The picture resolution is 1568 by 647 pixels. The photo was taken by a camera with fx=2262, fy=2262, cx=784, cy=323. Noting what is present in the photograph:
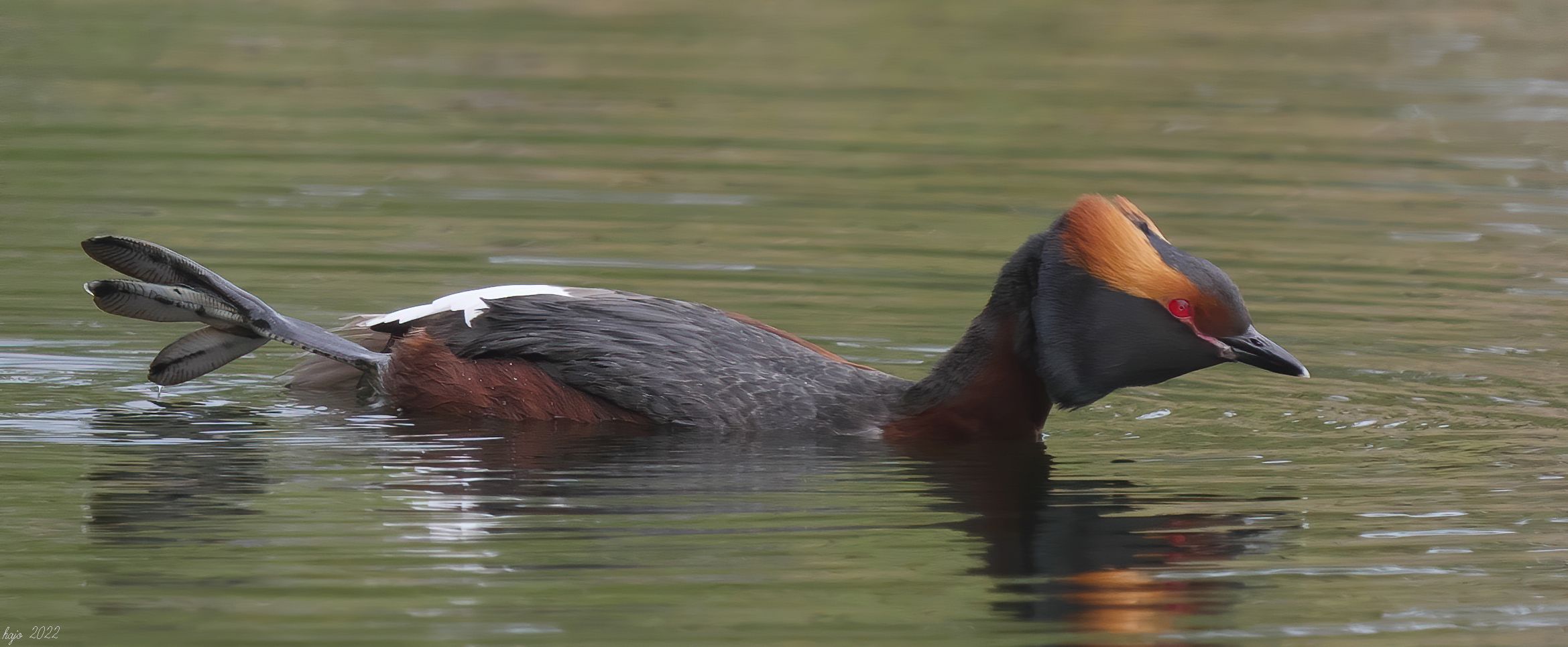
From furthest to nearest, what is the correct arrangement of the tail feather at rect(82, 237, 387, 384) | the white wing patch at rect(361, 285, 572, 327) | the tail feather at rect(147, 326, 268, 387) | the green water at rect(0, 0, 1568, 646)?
the white wing patch at rect(361, 285, 572, 327) → the tail feather at rect(147, 326, 268, 387) → the tail feather at rect(82, 237, 387, 384) → the green water at rect(0, 0, 1568, 646)

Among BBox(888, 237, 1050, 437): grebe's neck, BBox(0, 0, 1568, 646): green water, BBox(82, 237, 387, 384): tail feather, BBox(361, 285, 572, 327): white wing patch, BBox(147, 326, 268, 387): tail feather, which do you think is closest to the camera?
BBox(0, 0, 1568, 646): green water

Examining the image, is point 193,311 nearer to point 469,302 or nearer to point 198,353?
point 198,353

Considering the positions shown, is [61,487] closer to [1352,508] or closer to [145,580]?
[145,580]

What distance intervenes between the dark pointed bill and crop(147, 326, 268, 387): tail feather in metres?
3.68

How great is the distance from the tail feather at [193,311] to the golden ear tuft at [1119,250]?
2722mm

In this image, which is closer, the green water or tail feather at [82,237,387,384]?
the green water

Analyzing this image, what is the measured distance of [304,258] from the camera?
11.6 meters

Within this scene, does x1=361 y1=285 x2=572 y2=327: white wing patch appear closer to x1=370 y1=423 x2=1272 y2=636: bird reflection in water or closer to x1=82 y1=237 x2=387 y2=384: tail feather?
x1=82 y1=237 x2=387 y2=384: tail feather

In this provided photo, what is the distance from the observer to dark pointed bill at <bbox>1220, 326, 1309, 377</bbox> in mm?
7898

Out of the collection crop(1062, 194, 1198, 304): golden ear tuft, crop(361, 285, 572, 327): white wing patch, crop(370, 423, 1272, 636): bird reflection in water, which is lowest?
crop(370, 423, 1272, 636): bird reflection in water

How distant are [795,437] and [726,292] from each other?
2.82 metres

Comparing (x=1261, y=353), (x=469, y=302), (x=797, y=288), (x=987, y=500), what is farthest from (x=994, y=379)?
(x=797, y=288)

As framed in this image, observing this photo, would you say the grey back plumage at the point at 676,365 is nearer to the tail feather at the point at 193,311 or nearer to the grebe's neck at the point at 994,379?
the grebe's neck at the point at 994,379

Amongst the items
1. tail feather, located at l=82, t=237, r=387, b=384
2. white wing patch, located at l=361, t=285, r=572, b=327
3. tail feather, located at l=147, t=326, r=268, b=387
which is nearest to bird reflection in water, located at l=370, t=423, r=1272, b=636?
white wing patch, located at l=361, t=285, r=572, b=327
